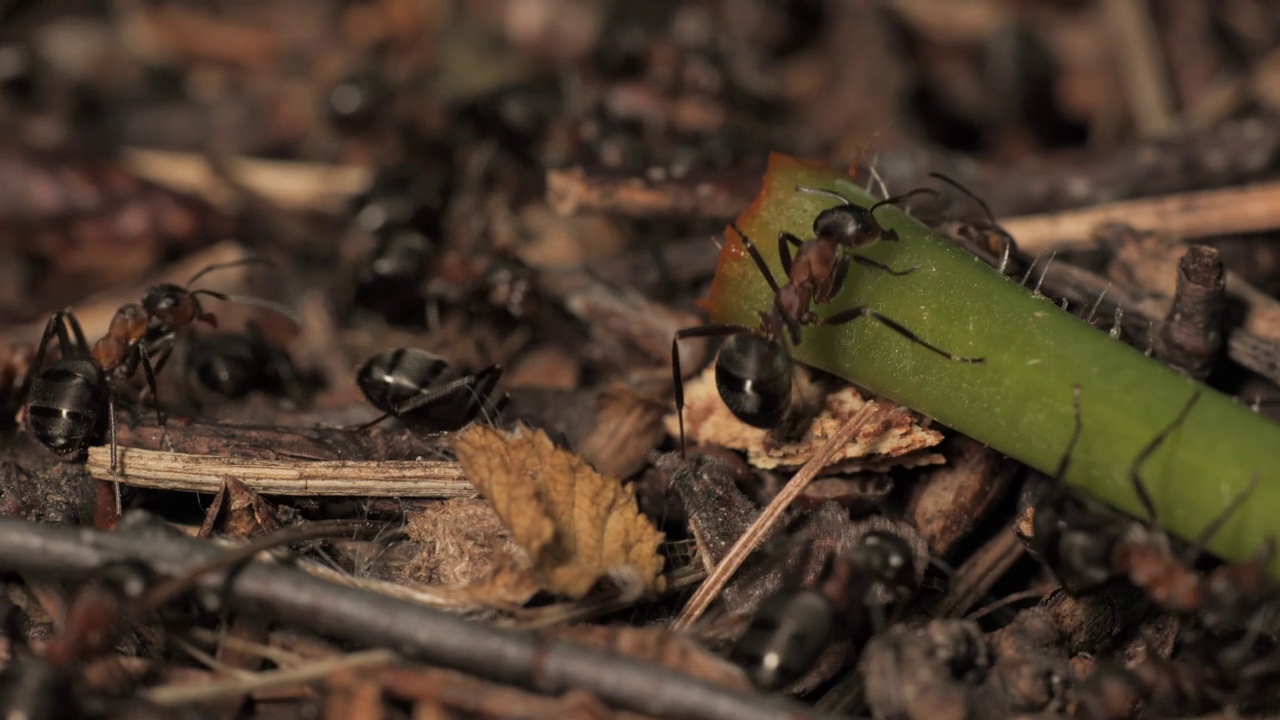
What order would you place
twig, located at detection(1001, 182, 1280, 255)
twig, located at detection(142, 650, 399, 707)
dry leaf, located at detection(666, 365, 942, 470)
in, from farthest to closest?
twig, located at detection(1001, 182, 1280, 255) < dry leaf, located at detection(666, 365, 942, 470) < twig, located at detection(142, 650, 399, 707)

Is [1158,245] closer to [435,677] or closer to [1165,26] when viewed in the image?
[1165,26]

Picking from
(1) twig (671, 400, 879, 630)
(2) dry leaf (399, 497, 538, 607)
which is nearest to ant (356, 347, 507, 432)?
(2) dry leaf (399, 497, 538, 607)

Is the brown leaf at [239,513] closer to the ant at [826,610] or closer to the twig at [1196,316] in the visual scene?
the ant at [826,610]

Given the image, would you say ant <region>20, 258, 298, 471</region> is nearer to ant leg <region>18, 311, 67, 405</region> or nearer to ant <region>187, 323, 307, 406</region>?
ant leg <region>18, 311, 67, 405</region>

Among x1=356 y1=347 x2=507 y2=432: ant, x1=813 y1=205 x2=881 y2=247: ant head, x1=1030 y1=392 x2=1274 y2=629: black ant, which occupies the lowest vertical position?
x1=1030 y1=392 x2=1274 y2=629: black ant

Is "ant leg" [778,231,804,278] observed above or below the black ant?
above

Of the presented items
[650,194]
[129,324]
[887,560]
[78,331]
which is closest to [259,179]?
[129,324]

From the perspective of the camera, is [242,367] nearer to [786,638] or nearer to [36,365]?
[36,365]
